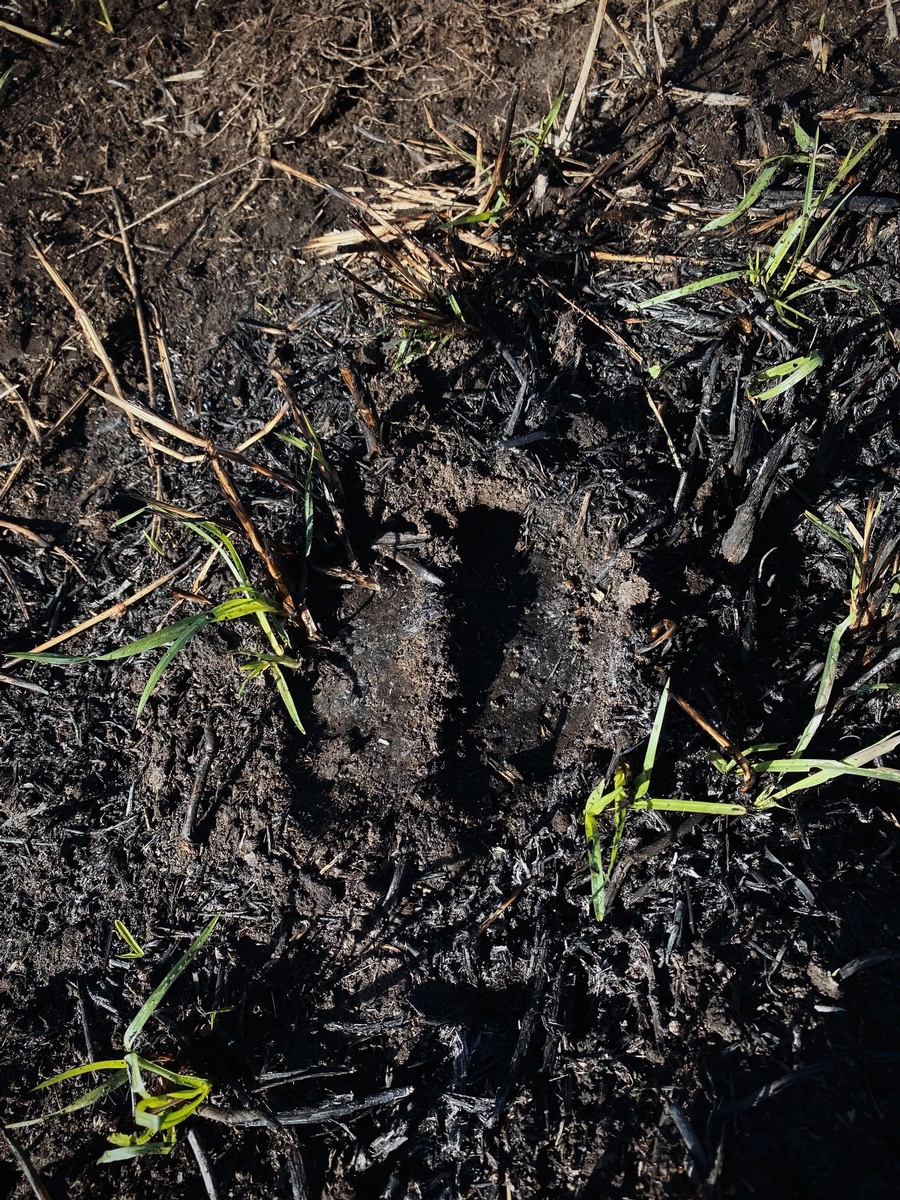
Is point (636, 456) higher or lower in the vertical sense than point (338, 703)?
higher

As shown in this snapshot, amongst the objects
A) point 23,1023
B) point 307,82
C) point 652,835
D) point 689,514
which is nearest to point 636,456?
point 689,514

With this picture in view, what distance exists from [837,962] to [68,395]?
241 cm

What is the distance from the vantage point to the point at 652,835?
72.1 inches

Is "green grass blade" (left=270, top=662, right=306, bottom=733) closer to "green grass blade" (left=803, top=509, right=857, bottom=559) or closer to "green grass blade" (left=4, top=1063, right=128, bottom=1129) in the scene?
"green grass blade" (left=4, top=1063, right=128, bottom=1129)

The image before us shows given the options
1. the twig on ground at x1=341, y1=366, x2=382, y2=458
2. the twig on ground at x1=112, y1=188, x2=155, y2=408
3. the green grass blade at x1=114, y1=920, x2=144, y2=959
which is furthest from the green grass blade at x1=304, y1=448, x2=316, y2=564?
the green grass blade at x1=114, y1=920, x2=144, y2=959

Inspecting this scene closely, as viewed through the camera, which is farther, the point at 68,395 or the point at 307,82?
the point at 307,82

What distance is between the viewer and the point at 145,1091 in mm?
1631

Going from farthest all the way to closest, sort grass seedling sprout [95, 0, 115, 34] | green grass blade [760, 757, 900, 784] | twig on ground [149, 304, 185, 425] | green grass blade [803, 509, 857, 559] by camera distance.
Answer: grass seedling sprout [95, 0, 115, 34], twig on ground [149, 304, 185, 425], green grass blade [803, 509, 857, 559], green grass blade [760, 757, 900, 784]

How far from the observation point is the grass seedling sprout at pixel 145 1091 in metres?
1.58

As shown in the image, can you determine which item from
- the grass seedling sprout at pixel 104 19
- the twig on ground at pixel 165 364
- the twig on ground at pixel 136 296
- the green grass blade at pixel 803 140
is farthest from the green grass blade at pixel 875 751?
the grass seedling sprout at pixel 104 19

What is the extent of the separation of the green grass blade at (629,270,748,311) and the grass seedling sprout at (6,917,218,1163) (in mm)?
1880

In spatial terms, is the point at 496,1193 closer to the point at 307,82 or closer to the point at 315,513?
the point at 315,513

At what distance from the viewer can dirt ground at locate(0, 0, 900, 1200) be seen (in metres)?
1.65

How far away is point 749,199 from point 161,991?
7.90 ft
